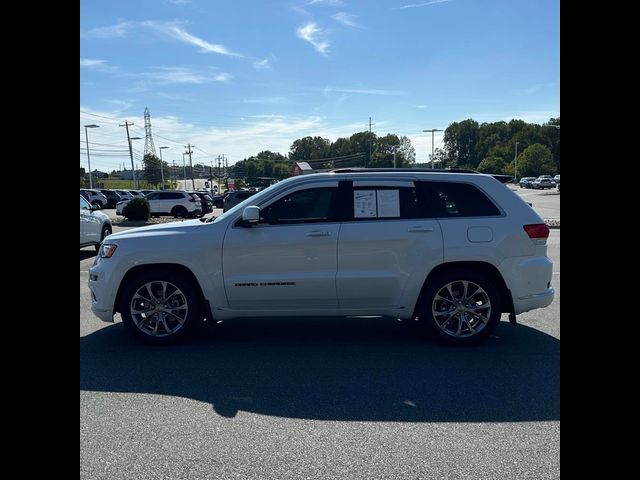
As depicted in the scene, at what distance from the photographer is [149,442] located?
348cm

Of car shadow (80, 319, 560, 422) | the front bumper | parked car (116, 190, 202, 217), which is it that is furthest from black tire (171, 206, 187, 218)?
the front bumper

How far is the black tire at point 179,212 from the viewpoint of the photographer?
3119cm

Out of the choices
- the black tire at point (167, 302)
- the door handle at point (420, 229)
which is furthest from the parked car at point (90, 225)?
the door handle at point (420, 229)

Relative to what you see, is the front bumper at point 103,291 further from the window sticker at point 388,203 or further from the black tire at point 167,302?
the window sticker at point 388,203

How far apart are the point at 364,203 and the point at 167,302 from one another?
2.35m

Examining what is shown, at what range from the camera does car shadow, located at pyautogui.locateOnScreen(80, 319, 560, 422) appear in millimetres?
4007

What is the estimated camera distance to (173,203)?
3117 centimetres
